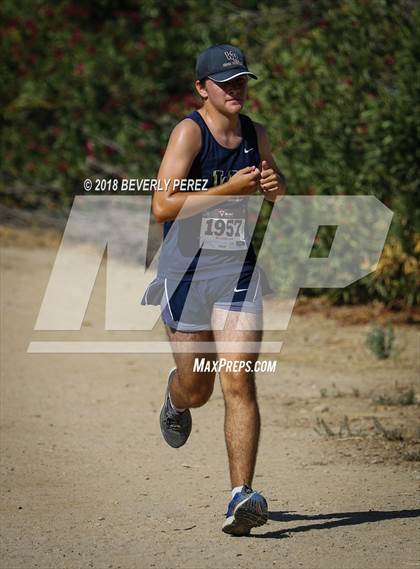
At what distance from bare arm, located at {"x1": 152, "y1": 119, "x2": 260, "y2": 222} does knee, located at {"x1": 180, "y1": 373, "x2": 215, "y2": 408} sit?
761 millimetres

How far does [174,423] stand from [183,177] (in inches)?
52.7

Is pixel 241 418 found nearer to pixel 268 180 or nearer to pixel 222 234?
pixel 222 234

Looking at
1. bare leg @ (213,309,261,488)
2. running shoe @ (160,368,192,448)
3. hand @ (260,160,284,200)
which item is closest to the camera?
bare leg @ (213,309,261,488)

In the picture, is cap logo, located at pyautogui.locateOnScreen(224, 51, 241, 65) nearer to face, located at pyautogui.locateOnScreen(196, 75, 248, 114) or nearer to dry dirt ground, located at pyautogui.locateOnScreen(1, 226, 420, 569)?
face, located at pyautogui.locateOnScreen(196, 75, 248, 114)

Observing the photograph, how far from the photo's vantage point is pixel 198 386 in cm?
586

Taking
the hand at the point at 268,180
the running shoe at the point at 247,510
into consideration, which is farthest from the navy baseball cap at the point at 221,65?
the running shoe at the point at 247,510

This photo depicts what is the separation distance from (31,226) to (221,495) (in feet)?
30.5

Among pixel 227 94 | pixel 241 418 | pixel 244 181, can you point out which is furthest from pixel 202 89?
pixel 241 418

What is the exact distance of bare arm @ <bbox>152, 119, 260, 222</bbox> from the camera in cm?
546

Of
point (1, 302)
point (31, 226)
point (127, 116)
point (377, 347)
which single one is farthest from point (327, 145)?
point (31, 226)

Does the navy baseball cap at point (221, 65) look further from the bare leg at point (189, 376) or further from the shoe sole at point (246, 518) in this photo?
the shoe sole at point (246, 518)

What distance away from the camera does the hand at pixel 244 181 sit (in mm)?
5438

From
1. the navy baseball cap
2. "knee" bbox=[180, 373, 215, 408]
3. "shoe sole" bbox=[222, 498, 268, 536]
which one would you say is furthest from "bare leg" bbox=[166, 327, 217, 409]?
the navy baseball cap

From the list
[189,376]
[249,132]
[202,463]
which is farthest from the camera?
[202,463]
